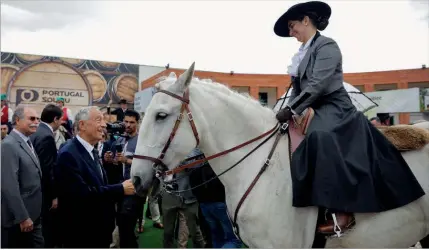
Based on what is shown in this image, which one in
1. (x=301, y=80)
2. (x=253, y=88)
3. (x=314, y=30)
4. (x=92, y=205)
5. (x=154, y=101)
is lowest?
(x=92, y=205)

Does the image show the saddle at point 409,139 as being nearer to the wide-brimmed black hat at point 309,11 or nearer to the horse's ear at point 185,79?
the wide-brimmed black hat at point 309,11

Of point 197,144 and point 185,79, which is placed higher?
point 185,79

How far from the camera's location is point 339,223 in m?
2.33

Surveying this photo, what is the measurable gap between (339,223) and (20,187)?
366cm

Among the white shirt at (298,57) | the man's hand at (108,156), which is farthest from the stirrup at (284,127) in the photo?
the man's hand at (108,156)

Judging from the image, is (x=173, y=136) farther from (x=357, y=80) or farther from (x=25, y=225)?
(x=357, y=80)

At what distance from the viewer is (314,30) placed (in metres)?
2.97

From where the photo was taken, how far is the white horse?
235cm

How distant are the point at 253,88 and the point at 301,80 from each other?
23.3 meters

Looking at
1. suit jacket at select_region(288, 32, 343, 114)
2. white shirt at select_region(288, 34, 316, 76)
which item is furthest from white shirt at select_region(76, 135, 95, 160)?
white shirt at select_region(288, 34, 316, 76)

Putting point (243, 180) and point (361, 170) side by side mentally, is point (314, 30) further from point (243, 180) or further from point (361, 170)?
point (243, 180)

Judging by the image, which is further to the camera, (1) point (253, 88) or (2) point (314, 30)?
(1) point (253, 88)

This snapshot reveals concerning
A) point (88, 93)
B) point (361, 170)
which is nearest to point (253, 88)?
point (88, 93)

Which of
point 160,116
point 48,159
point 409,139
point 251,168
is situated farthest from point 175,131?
point 48,159
